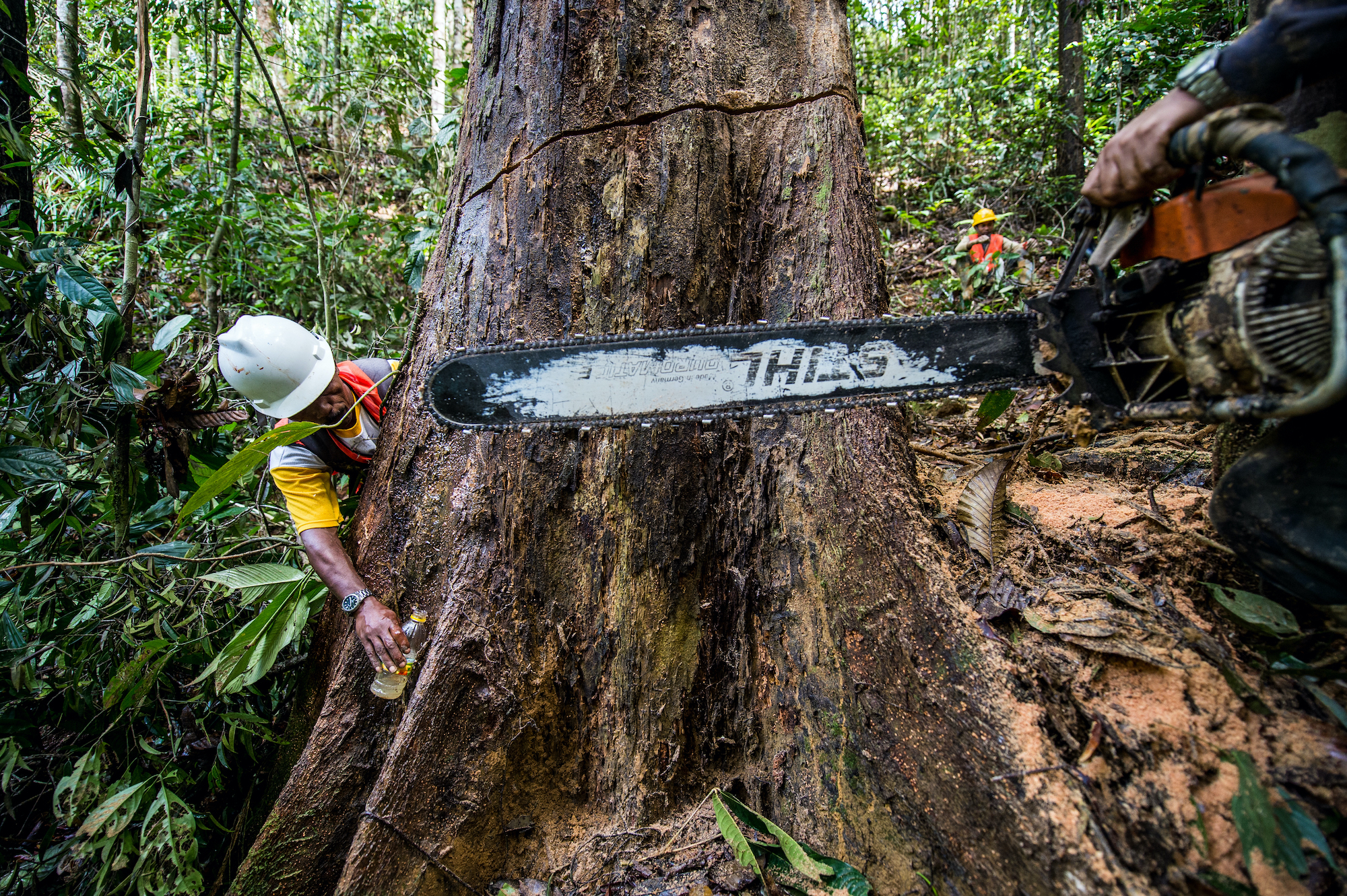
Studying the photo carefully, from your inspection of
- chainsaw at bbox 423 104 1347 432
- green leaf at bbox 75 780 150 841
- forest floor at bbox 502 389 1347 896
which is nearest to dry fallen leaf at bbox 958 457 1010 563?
forest floor at bbox 502 389 1347 896

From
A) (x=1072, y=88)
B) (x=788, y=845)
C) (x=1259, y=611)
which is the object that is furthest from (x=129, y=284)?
(x=1072, y=88)

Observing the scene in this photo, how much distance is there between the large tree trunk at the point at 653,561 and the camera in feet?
4.66

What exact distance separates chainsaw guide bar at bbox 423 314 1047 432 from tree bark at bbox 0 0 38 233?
1912 mm

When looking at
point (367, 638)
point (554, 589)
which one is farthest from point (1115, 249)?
point (367, 638)

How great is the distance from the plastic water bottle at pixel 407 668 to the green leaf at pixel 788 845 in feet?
3.06

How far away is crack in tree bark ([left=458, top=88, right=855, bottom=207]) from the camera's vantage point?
1.75 metres

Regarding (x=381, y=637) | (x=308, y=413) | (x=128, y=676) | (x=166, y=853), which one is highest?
(x=308, y=413)

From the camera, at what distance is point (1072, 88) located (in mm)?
5883

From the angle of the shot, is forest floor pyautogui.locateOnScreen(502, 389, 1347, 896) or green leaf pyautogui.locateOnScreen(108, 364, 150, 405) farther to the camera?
green leaf pyautogui.locateOnScreen(108, 364, 150, 405)

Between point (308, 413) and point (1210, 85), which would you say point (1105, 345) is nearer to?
point (1210, 85)

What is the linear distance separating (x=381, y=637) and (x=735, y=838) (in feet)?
3.50

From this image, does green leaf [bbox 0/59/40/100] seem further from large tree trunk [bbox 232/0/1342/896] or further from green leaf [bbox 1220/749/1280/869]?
green leaf [bbox 1220/749/1280/869]

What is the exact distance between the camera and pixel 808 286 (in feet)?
5.59

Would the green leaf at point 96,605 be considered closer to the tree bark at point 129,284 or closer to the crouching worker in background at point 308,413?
the tree bark at point 129,284
